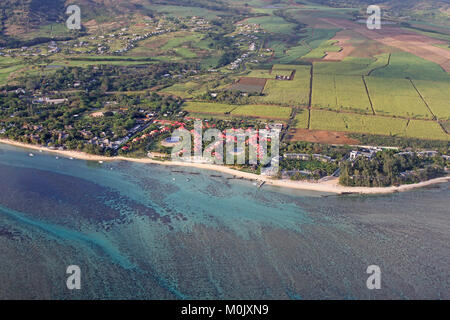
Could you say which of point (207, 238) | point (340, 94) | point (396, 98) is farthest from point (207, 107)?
point (207, 238)

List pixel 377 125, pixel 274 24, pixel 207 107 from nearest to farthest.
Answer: pixel 377 125, pixel 207 107, pixel 274 24

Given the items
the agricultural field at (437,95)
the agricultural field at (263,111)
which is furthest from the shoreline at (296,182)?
the agricultural field at (437,95)

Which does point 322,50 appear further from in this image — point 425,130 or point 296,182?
point 296,182

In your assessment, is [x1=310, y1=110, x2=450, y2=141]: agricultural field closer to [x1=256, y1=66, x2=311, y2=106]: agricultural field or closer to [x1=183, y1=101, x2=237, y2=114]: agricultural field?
[x1=256, y1=66, x2=311, y2=106]: agricultural field

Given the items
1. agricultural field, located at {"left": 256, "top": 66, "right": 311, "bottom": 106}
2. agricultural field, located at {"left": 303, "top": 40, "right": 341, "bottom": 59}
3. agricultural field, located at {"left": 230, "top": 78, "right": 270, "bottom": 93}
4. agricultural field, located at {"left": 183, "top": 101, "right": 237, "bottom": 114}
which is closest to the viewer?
agricultural field, located at {"left": 183, "top": 101, "right": 237, "bottom": 114}

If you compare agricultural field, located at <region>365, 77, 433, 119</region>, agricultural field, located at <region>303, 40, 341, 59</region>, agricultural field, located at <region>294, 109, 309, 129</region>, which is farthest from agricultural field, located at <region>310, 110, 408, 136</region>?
agricultural field, located at <region>303, 40, 341, 59</region>
